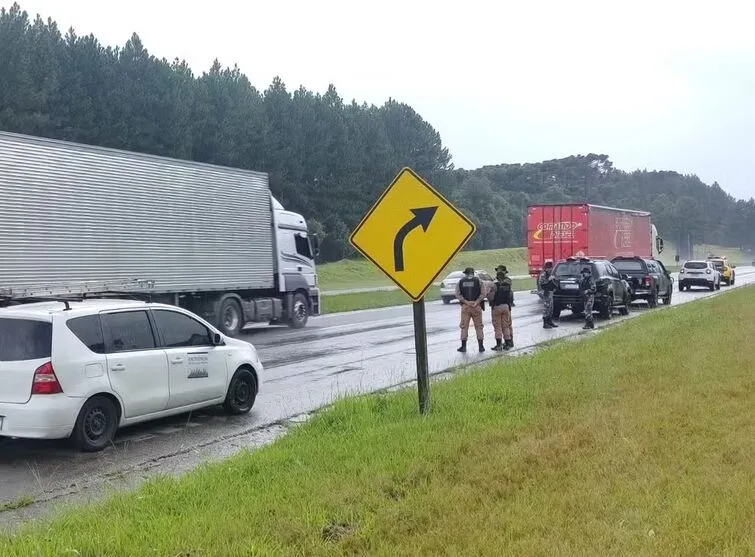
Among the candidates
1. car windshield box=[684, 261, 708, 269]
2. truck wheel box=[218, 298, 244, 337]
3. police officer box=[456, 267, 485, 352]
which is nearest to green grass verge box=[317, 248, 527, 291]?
car windshield box=[684, 261, 708, 269]

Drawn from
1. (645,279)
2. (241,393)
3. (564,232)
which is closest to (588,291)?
(645,279)

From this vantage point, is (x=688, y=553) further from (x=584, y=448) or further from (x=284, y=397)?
(x=284, y=397)

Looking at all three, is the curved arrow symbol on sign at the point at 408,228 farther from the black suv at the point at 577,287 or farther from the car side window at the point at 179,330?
the black suv at the point at 577,287

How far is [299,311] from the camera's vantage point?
24000mm

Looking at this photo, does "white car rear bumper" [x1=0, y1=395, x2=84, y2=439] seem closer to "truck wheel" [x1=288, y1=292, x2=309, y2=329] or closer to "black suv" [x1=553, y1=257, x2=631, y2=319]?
"truck wheel" [x1=288, y1=292, x2=309, y2=329]

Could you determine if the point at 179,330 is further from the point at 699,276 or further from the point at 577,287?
the point at 699,276

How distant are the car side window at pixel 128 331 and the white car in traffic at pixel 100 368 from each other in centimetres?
1

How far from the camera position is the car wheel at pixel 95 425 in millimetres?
8117

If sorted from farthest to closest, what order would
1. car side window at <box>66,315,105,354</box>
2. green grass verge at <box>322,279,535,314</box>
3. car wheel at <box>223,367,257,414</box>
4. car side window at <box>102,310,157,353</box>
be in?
green grass verge at <box>322,279,535,314</box>, car wheel at <box>223,367,257,414</box>, car side window at <box>102,310,157,353</box>, car side window at <box>66,315,105,354</box>

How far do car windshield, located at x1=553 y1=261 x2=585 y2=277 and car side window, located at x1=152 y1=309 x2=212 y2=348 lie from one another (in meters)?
15.9

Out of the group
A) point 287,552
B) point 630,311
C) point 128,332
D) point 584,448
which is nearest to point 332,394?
point 128,332

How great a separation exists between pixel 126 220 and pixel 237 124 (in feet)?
133

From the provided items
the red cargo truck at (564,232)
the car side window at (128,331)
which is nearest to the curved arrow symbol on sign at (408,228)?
the car side window at (128,331)

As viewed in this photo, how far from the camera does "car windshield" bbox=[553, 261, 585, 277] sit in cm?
2420
